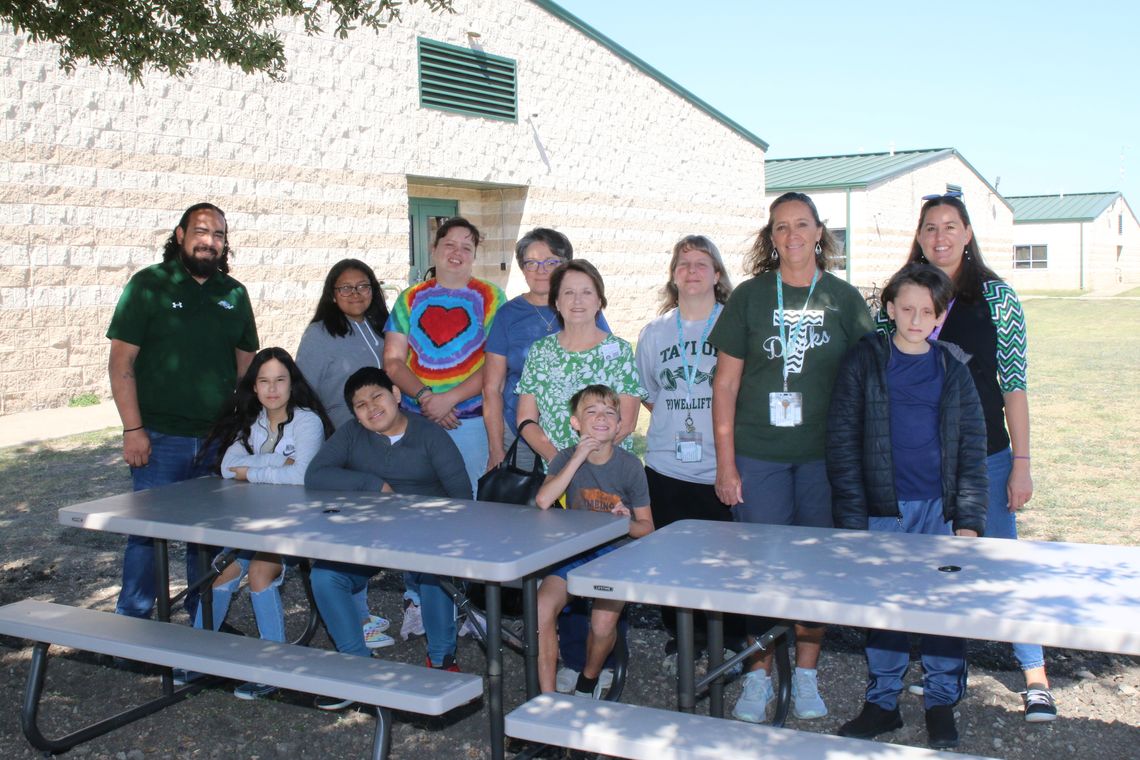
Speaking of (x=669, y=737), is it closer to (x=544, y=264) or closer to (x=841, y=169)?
(x=544, y=264)

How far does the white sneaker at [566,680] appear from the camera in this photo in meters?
4.23

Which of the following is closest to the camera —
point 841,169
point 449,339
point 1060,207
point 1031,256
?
point 449,339

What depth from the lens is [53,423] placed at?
10.8 meters

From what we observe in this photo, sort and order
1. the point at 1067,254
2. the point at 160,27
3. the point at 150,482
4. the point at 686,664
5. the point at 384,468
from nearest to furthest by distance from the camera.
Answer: the point at 686,664 < the point at 384,468 < the point at 150,482 < the point at 160,27 < the point at 1067,254

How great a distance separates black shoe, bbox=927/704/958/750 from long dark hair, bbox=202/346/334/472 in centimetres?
274

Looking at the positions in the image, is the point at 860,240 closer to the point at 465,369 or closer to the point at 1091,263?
the point at 1091,263

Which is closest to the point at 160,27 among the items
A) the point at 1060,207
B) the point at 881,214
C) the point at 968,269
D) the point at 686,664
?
the point at 968,269

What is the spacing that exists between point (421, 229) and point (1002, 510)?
42.7 feet

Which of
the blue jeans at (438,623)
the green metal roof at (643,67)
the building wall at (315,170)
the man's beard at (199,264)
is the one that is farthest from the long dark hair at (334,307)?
the green metal roof at (643,67)

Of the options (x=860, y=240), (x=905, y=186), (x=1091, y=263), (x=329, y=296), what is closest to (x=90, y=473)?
(x=329, y=296)

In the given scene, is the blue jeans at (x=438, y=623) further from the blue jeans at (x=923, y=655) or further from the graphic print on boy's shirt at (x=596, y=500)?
the blue jeans at (x=923, y=655)

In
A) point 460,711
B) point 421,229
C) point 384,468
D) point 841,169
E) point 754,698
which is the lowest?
point 460,711

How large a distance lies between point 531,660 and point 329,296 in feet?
7.80

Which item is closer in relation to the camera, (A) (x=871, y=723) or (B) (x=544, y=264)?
(A) (x=871, y=723)
